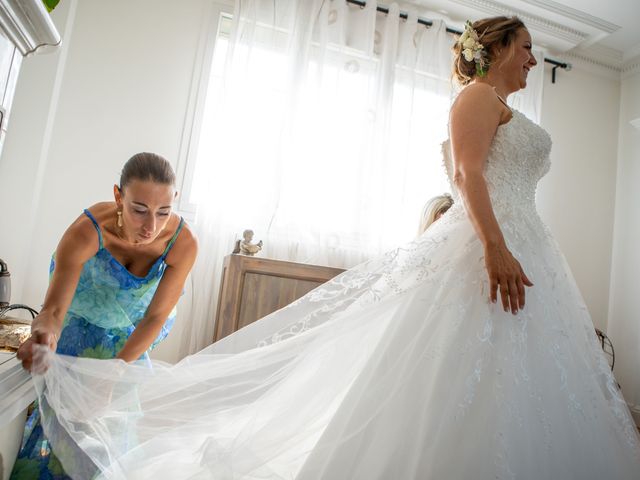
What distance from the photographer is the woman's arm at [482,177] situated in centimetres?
111

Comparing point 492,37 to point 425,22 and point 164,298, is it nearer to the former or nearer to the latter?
point 164,298

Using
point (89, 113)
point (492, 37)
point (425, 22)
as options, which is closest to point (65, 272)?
point (492, 37)

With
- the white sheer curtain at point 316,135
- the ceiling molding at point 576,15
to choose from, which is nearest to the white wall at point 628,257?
the ceiling molding at point 576,15

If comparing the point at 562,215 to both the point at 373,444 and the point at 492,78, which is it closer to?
the point at 492,78

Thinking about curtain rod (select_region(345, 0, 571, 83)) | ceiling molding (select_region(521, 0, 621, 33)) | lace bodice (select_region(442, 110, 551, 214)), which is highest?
ceiling molding (select_region(521, 0, 621, 33))

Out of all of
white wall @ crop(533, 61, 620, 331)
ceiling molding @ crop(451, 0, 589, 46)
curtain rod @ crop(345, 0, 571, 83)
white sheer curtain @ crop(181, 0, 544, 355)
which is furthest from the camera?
white wall @ crop(533, 61, 620, 331)

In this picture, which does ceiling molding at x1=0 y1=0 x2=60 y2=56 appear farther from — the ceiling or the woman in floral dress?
the ceiling

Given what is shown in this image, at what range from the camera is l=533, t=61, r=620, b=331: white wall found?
3883 millimetres

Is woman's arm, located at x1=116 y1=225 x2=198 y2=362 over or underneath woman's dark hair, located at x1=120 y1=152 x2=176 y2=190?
underneath

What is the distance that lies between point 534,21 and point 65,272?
3.80 m

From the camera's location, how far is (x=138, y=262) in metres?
1.41

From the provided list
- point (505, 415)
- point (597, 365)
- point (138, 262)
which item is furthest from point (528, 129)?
point (138, 262)

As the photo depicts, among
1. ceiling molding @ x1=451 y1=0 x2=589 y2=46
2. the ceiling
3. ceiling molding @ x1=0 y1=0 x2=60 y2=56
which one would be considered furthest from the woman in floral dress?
ceiling molding @ x1=451 y1=0 x2=589 y2=46

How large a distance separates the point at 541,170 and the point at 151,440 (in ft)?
4.34
